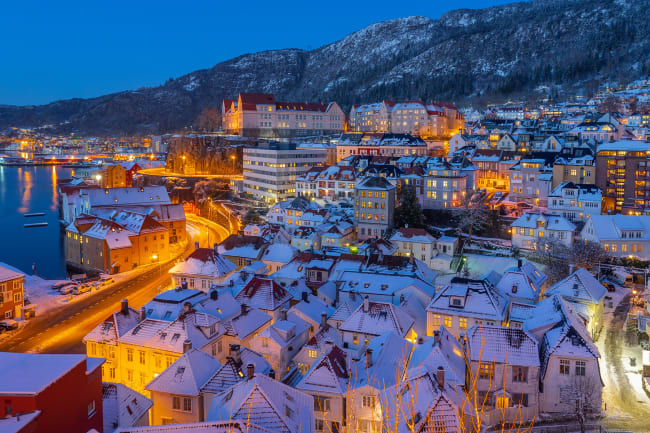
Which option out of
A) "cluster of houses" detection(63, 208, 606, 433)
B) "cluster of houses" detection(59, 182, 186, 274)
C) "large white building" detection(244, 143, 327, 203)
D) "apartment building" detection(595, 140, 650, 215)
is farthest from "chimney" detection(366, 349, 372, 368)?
"large white building" detection(244, 143, 327, 203)

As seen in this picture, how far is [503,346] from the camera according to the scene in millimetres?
20125

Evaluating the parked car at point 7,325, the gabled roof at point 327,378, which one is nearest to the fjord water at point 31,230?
the parked car at point 7,325

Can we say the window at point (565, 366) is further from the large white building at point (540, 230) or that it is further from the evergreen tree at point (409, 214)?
the evergreen tree at point (409, 214)

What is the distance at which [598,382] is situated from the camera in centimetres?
1944

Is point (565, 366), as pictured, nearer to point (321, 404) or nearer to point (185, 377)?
point (321, 404)

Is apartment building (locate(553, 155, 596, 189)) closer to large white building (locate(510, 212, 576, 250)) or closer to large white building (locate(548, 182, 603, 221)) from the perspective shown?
large white building (locate(548, 182, 603, 221))

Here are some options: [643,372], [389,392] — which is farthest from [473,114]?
[389,392]

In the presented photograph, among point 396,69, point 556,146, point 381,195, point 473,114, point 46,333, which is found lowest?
point 46,333

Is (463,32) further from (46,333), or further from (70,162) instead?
(46,333)

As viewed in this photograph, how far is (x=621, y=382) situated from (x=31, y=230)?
68676mm

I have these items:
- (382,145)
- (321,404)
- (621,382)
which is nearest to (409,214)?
(382,145)

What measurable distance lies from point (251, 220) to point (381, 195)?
18397 millimetres

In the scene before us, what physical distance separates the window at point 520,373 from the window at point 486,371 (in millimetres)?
782

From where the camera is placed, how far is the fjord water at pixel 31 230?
5191 cm
